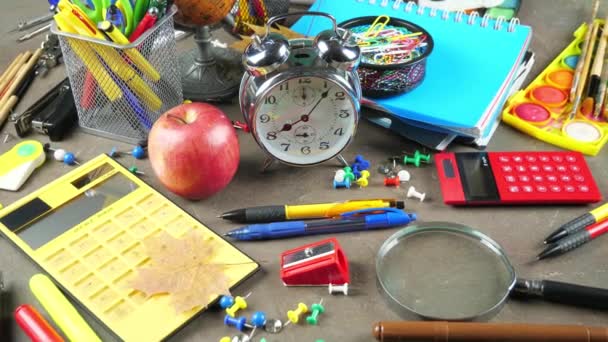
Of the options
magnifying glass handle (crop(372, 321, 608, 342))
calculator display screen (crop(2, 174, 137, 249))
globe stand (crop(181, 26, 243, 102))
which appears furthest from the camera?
globe stand (crop(181, 26, 243, 102))

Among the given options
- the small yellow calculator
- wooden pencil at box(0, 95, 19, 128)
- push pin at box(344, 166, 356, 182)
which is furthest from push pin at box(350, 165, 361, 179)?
wooden pencil at box(0, 95, 19, 128)

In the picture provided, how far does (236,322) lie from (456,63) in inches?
21.6

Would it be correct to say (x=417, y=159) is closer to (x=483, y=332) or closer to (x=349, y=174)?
(x=349, y=174)

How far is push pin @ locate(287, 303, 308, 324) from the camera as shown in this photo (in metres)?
0.69

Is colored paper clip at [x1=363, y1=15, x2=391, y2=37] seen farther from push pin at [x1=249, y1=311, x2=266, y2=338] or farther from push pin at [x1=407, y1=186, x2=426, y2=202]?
push pin at [x1=249, y1=311, x2=266, y2=338]

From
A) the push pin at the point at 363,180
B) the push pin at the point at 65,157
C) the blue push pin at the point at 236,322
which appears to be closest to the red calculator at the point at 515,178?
the push pin at the point at 363,180

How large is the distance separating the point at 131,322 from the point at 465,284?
376 mm

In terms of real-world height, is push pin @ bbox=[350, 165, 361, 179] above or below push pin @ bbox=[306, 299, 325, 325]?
above

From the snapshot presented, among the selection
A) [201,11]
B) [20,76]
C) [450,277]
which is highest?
[201,11]

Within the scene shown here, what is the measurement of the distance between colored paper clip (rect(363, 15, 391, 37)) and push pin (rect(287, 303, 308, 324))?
465 millimetres

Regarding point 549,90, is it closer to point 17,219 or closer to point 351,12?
point 351,12

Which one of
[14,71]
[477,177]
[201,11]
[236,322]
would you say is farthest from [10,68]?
[477,177]

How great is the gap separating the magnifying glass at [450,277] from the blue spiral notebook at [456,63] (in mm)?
188

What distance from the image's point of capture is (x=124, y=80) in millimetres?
885
